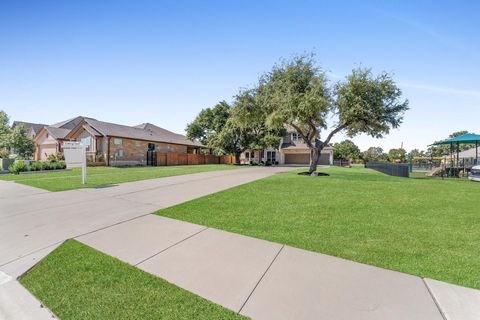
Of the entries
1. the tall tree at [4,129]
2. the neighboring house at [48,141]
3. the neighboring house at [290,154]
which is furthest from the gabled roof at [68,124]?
the neighboring house at [290,154]

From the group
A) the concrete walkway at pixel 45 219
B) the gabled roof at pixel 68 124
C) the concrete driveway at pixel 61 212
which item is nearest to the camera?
the concrete walkway at pixel 45 219

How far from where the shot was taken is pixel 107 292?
7.84 feet

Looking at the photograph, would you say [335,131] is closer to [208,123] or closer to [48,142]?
[208,123]

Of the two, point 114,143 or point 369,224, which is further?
point 114,143

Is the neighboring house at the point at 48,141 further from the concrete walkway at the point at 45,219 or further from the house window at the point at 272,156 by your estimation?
the house window at the point at 272,156

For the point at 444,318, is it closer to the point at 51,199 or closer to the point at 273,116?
the point at 51,199

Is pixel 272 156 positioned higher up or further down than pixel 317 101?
further down

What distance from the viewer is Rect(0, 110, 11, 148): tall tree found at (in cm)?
2789

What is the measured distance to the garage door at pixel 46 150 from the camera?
27.4 m

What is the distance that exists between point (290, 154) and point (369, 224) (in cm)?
3351

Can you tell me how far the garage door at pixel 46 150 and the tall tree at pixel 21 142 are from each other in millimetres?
2765

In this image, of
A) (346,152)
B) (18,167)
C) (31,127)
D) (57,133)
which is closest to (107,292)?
(18,167)

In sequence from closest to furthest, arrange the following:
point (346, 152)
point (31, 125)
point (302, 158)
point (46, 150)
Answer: point (46, 150), point (302, 158), point (31, 125), point (346, 152)

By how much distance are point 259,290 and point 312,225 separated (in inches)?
99.3
